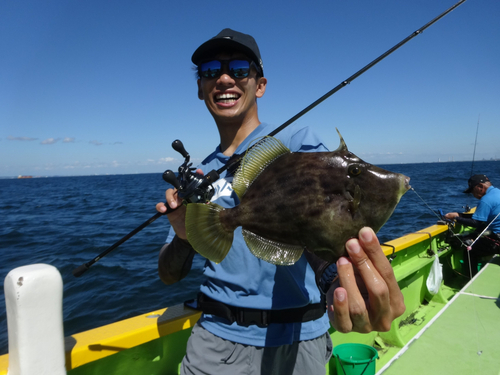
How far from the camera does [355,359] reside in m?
3.65

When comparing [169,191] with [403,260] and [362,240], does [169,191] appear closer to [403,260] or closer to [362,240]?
[362,240]

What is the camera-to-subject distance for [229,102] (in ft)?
7.73

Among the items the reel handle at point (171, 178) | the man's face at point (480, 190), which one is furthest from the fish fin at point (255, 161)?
the man's face at point (480, 190)

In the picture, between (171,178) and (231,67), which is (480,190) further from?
(171,178)

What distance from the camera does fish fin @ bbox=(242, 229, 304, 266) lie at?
1579mm

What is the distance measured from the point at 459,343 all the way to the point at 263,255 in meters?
3.50

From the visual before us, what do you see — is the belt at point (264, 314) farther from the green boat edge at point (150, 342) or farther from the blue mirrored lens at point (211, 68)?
the blue mirrored lens at point (211, 68)

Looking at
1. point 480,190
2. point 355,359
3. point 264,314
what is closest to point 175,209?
point 264,314

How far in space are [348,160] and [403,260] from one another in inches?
179

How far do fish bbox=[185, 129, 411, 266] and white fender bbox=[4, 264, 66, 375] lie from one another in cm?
80

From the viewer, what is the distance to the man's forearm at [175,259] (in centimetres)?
235

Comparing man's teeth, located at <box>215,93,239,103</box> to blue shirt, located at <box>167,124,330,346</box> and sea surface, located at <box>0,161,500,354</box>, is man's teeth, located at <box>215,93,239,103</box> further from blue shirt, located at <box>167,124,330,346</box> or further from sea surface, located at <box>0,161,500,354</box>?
sea surface, located at <box>0,161,500,354</box>

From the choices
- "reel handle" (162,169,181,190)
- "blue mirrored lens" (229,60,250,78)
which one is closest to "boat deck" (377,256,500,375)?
"reel handle" (162,169,181,190)

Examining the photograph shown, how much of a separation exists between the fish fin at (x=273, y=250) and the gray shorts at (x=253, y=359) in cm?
73
